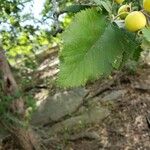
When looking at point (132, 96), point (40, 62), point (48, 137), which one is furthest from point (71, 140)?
point (40, 62)

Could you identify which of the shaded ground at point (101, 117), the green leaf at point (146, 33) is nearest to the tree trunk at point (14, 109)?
the shaded ground at point (101, 117)

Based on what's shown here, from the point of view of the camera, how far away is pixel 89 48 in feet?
2.59

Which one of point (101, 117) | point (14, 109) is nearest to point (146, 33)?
point (14, 109)

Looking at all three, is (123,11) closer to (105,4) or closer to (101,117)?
(105,4)

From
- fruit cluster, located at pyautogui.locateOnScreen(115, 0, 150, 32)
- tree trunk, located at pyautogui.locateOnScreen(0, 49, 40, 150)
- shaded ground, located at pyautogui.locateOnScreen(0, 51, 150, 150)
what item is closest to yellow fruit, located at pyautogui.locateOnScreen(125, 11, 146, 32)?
fruit cluster, located at pyautogui.locateOnScreen(115, 0, 150, 32)

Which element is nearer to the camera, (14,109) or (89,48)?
(89,48)

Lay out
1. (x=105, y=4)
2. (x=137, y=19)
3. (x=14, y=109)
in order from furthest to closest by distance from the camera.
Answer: (x=14, y=109), (x=105, y=4), (x=137, y=19)

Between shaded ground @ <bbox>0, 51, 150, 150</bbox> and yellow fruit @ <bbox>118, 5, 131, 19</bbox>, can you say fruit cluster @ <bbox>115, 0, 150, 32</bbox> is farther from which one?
shaded ground @ <bbox>0, 51, 150, 150</bbox>

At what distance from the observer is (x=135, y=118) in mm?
6020

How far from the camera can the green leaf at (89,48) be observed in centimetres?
78

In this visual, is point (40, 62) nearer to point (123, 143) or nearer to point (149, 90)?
point (149, 90)

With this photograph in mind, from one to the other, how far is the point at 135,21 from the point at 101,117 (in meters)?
5.45

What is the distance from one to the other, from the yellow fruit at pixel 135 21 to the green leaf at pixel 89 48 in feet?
0.19

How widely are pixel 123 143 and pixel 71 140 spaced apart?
70cm
